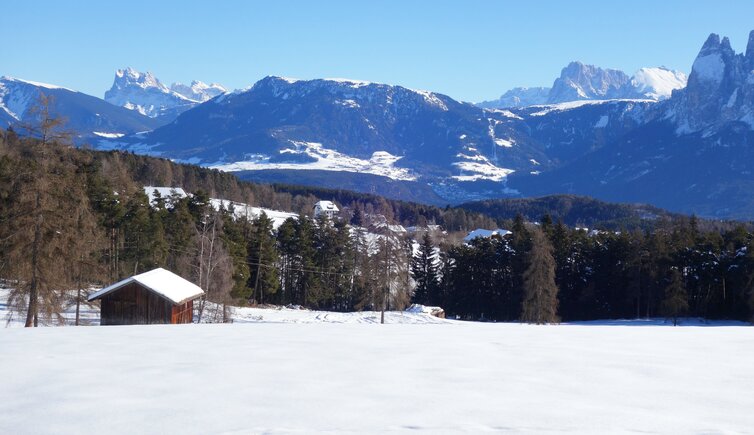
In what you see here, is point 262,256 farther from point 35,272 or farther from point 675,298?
point 675,298

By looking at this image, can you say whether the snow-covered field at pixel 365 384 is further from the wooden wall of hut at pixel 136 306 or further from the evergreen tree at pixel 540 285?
the evergreen tree at pixel 540 285

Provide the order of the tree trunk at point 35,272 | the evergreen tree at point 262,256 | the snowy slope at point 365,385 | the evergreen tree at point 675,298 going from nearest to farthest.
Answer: the snowy slope at point 365,385 → the tree trunk at point 35,272 → the evergreen tree at point 675,298 → the evergreen tree at point 262,256

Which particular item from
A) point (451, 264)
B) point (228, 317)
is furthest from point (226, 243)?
point (451, 264)

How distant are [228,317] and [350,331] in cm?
2915

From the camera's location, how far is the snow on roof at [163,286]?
31892 mm

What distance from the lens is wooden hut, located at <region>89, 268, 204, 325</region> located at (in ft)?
105

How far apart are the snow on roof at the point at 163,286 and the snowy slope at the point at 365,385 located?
1678 centimetres

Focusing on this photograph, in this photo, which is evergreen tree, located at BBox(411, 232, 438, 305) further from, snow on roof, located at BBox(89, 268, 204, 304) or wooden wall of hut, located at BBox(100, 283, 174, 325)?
wooden wall of hut, located at BBox(100, 283, 174, 325)

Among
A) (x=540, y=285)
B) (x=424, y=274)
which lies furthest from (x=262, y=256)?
(x=540, y=285)

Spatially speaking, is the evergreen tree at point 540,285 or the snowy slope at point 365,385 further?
the evergreen tree at point 540,285

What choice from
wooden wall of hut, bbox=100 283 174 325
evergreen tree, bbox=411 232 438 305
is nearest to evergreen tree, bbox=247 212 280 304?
evergreen tree, bbox=411 232 438 305

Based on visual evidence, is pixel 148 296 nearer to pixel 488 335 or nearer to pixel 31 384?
pixel 488 335

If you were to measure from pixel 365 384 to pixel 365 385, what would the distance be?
70mm

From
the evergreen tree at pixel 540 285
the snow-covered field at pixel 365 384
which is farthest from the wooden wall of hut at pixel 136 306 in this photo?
the evergreen tree at pixel 540 285
